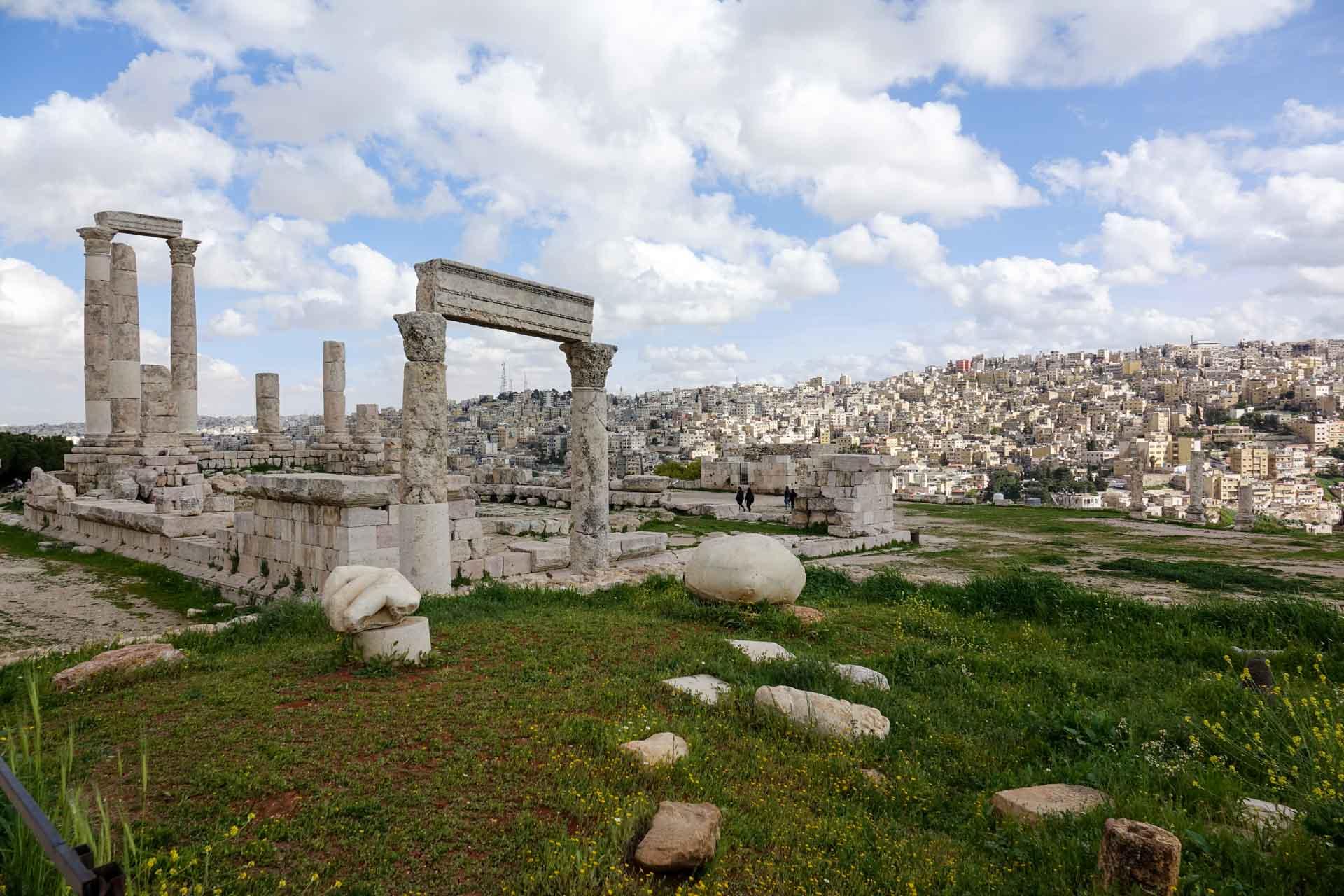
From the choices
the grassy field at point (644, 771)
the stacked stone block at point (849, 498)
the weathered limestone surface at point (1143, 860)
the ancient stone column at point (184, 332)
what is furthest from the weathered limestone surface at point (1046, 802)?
the ancient stone column at point (184, 332)

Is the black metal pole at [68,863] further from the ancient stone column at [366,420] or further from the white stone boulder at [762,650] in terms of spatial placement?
the ancient stone column at [366,420]

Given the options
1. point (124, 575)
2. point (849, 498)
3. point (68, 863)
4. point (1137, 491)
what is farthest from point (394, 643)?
point (1137, 491)

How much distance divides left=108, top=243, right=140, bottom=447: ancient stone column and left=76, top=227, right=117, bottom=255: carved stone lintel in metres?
0.43

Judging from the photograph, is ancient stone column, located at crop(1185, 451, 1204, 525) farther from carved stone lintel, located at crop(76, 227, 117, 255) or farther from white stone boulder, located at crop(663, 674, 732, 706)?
carved stone lintel, located at crop(76, 227, 117, 255)

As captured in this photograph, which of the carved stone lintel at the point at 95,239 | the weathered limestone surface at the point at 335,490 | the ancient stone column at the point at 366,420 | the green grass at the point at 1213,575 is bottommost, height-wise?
the green grass at the point at 1213,575

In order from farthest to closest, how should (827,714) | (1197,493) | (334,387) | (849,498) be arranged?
(334,387), (1197,493), (849,498), (827,714)

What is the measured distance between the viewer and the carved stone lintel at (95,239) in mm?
22859

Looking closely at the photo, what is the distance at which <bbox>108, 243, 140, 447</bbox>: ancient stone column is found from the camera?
917 inches

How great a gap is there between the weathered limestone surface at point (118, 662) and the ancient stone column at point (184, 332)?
73.4 feet

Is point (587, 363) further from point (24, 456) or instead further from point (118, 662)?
point (24, 456)

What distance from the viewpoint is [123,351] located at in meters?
23.4

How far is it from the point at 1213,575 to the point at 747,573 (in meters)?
8.20

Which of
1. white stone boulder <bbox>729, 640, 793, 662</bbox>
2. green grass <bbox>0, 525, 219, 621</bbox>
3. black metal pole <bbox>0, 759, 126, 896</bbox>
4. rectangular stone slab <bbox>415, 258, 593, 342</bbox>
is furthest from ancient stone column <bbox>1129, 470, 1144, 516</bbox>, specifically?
black metal pole <bbox>0, 759, 126, 896</bbox>

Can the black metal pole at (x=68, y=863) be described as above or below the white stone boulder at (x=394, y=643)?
above
